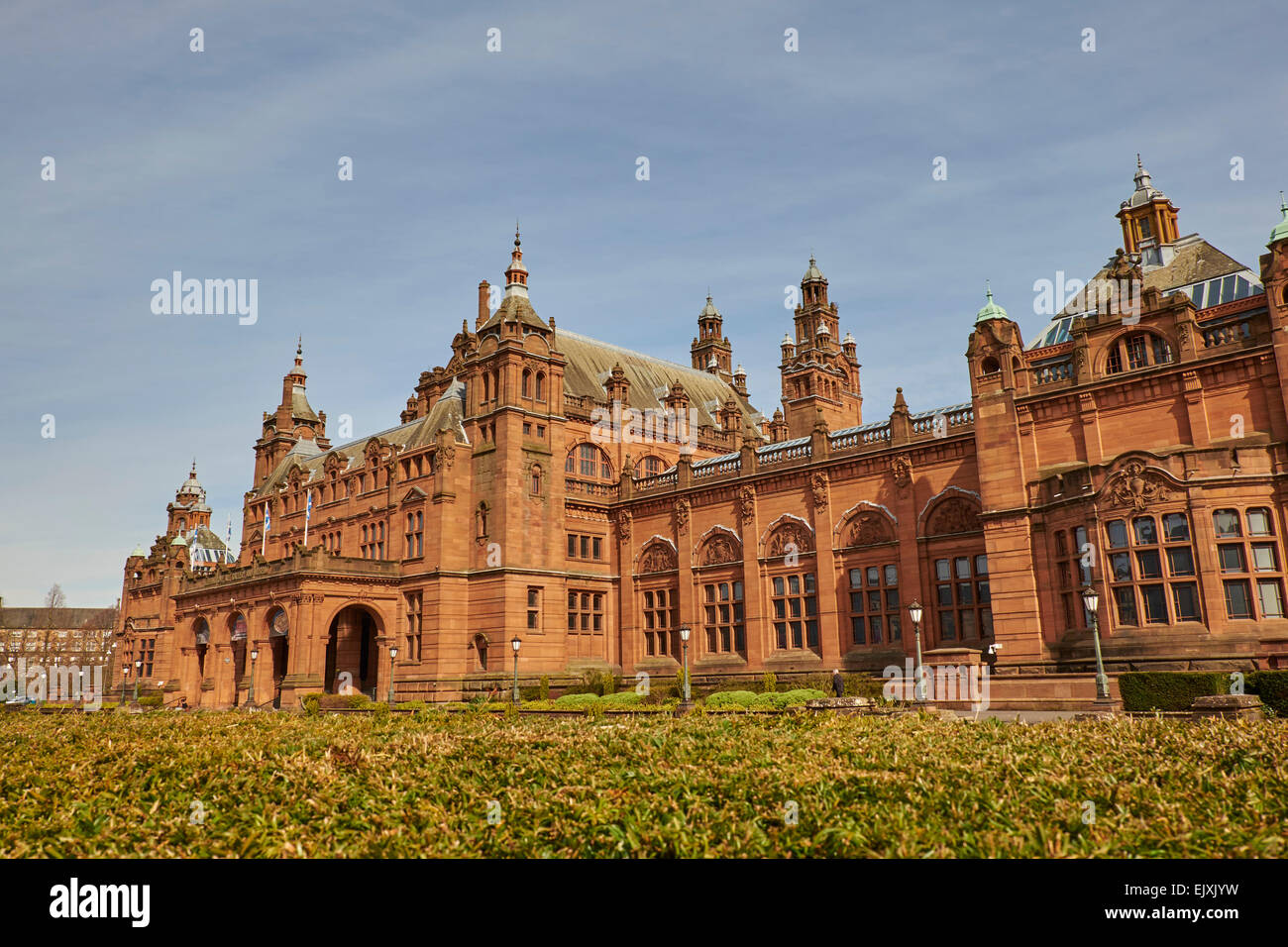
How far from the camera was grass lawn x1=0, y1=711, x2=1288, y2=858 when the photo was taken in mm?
5641

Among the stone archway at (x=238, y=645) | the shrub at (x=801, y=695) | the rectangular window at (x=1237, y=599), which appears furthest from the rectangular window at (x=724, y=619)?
the stone archway at (x=238, y=645)

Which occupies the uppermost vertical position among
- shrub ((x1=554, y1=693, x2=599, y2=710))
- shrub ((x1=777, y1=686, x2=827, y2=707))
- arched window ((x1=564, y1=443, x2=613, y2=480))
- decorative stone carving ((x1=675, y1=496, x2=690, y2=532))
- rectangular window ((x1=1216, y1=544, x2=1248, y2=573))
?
arched window ((x1=564, y1=443, x2=613, y2=480))

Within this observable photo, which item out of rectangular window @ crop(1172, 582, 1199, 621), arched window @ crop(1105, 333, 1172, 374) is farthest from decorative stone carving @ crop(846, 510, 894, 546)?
rectangular window @ crop(1172, 582, 1199, 621)

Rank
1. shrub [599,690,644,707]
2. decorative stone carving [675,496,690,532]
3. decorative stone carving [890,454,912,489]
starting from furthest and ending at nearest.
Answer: decorative stone carving [675,496,690,532] < decorative stone carving [890,454,912,489] < shrub [599,690,644,707]

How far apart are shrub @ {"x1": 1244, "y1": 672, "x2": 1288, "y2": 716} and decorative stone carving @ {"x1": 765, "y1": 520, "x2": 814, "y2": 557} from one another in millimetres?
20832

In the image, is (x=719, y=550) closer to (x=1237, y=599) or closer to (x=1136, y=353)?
(x=1136, y=353)

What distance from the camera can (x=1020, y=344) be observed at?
34750 mm

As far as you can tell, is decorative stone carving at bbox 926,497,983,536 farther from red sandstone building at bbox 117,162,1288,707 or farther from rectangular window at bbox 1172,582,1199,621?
rectangular window at bbox 1172,582,1199,621

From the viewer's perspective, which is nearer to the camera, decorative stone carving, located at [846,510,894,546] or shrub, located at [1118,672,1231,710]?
shrub, located at [1118,672,1231,710]

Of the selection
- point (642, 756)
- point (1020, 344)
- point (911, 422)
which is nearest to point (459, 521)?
point (911, 422)

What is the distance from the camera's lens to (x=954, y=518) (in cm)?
3794

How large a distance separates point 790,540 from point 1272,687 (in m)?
22.7

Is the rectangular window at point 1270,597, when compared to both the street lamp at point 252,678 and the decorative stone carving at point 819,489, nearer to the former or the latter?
the decorative stone carving at point 819,489
